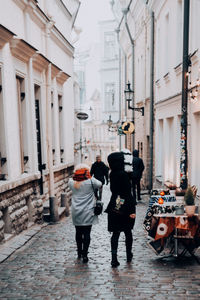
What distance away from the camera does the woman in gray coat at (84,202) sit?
5.38 meters

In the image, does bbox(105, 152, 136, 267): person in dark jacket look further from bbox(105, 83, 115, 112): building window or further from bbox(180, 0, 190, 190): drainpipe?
bbox(105, 83, 115, 112): building window

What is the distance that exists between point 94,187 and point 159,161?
26.7 ft

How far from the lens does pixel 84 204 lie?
5.41m

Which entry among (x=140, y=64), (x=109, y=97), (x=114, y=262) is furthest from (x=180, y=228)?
(x=109, y=97)

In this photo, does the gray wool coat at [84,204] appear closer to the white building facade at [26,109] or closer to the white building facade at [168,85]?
the white building facade at [26,109]

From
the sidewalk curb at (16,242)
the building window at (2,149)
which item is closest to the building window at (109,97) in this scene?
the sidewalk curb at (16,242)

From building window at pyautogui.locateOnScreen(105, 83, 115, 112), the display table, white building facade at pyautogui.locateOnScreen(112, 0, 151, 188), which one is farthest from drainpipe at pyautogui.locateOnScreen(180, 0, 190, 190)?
building window at pyautogui.locateOnScreen(105, 83, 115, 112)

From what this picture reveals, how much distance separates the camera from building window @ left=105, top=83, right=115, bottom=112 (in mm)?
32719

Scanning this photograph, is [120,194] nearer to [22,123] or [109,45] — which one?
[22,123]

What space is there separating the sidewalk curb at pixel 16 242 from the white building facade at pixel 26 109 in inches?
7.1

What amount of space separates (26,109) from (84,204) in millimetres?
3936

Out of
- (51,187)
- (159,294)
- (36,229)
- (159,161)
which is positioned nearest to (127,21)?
(159,161)

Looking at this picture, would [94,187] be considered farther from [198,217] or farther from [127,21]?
[127,21]

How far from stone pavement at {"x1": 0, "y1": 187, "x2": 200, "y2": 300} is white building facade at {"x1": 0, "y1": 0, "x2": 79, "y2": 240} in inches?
47.1
